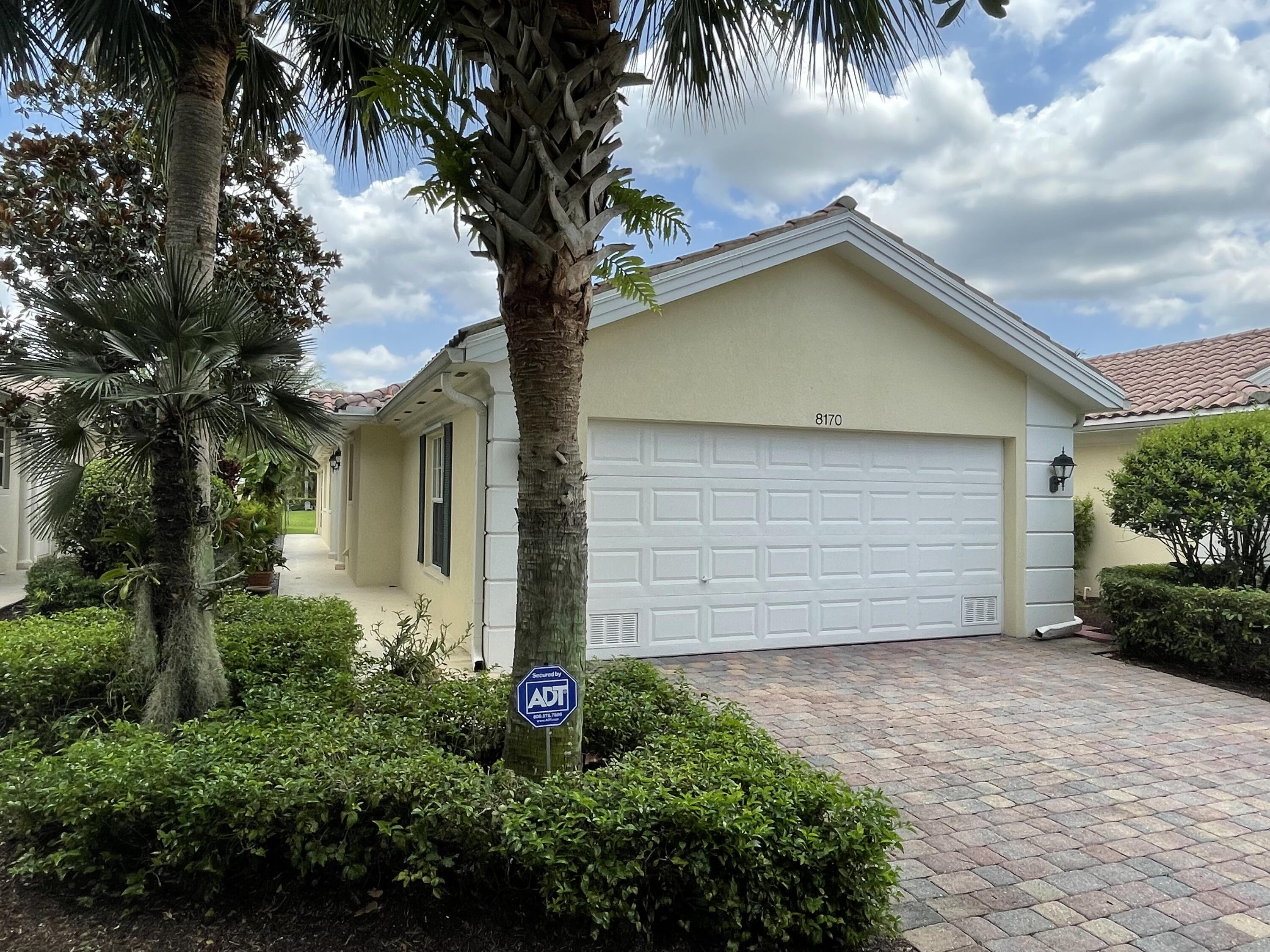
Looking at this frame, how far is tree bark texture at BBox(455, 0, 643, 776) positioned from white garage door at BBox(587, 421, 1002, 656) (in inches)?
163

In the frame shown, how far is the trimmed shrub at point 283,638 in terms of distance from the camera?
507 centimetres

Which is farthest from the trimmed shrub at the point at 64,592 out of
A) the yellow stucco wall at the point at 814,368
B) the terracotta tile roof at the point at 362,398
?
the yellow stucco wall at the point at 814,368

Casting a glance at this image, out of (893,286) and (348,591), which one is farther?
(348,591)

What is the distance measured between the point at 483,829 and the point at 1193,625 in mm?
7678

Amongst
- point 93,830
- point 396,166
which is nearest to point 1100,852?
point 93,830

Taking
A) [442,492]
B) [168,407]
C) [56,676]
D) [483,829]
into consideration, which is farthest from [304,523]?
[483,829]

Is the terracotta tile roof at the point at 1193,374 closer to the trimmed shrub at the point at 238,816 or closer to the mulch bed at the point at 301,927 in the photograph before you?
the mulch bed at the point at 301,927

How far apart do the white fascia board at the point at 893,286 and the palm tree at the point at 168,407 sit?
2.49 m

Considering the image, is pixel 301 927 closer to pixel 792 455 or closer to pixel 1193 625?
pixel 792 455

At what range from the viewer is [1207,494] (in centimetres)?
776

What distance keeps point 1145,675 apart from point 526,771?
6888mm

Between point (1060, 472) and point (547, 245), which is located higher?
point (547, 245)

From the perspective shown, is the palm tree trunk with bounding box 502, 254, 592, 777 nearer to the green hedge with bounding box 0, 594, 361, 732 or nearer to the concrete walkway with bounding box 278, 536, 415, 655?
the green hedge with bounding box 0, 594, 361, 732

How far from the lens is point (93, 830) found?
297cm
